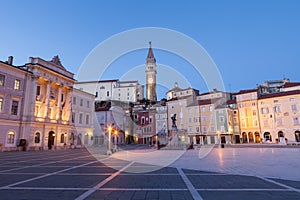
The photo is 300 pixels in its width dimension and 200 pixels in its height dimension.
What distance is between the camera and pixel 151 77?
110 meters

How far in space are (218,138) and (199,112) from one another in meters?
8.04

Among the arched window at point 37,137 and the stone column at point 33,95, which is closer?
the stone column at point 33,95

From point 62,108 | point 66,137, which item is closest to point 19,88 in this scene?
point 62,108

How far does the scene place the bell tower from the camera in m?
107

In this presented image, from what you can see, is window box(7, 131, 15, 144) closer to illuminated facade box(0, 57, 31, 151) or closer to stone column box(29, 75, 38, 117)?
illuminated facade box(0, 57, 31, 151)

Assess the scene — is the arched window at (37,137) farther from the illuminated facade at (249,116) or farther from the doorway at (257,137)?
the doorway at (257,137)

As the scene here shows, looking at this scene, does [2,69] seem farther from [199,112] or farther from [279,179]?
[199,112]

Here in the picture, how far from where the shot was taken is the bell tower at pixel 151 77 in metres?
107

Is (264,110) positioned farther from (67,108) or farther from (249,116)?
(67,108)

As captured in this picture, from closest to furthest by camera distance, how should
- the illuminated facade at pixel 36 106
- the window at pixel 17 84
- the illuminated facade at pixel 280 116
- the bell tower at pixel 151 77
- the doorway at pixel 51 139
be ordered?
the illuminated facade at pixel 36 106 < the window at pixel 17 84 < the doorway at pixel 51 139 < the illuminated facade at pixel 280 116 < the bell tower at pixel 151 77

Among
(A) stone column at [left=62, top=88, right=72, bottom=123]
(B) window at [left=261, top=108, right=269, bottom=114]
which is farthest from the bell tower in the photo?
(A) stone column at [left=62, top=88, right=72, bottom=123]

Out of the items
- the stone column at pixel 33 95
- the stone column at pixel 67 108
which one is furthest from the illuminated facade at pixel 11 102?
the stone column at pixel 67 108

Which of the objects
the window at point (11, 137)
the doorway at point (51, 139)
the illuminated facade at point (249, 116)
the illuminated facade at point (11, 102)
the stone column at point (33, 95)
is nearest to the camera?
the illuminated facade at point (11, 102)

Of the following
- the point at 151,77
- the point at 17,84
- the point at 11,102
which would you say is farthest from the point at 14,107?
the point at 151,77
